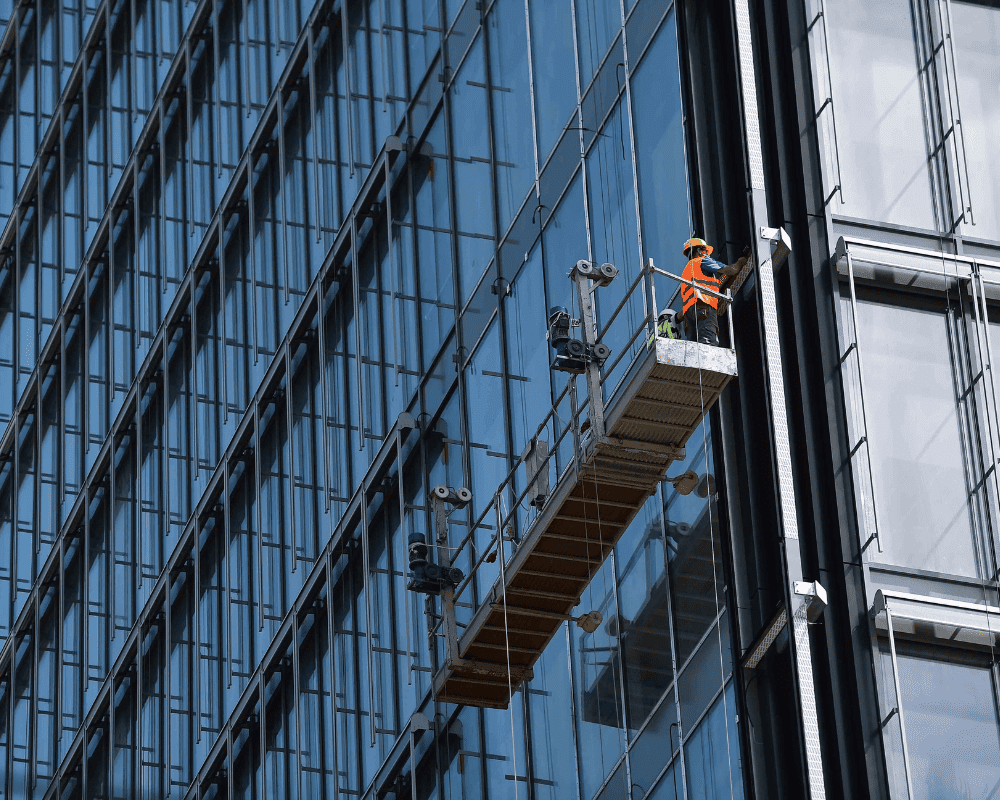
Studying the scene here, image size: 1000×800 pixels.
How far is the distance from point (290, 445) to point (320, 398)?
4.69ft

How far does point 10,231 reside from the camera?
2512 inches

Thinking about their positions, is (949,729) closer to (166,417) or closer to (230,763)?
(230,763)

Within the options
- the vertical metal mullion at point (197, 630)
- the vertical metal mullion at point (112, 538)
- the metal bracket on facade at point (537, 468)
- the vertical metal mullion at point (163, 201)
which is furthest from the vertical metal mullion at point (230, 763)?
the metal bracket on facade at point (537, 468)

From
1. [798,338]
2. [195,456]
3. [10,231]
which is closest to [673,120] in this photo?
[798,338]

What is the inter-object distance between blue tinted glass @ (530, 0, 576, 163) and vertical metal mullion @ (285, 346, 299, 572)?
33.4 feet

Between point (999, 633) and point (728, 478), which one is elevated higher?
point (728, 478)

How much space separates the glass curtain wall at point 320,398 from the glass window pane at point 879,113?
2096 mm

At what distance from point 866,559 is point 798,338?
277cm

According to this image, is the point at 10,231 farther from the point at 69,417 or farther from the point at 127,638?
the point at 127,638

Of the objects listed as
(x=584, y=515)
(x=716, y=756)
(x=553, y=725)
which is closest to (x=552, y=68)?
(x=584, y=515)

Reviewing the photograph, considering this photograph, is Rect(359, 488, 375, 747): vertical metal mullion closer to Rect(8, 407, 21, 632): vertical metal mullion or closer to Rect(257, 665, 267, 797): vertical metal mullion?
Rect(257, 665, 267, 797): vertical metal mullion

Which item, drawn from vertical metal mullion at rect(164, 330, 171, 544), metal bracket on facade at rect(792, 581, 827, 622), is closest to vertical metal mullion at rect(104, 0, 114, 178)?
vertical metal mullion at rect(164, 330, 171, 544)

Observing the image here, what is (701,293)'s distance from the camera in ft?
89.3

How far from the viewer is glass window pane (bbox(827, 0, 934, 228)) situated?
28719 mm
